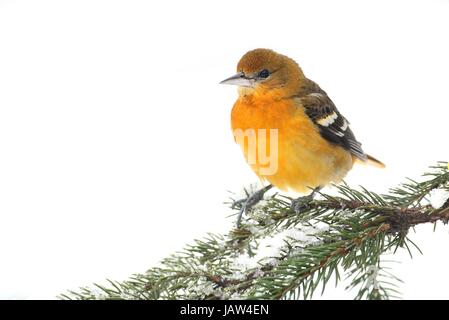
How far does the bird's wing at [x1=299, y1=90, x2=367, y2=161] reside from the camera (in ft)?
14.0

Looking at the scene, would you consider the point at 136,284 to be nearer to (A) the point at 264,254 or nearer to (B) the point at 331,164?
(A) the point at 264,254

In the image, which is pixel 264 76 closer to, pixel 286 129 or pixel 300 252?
pixel 286 129

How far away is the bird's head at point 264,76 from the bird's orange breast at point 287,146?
10 centimetres

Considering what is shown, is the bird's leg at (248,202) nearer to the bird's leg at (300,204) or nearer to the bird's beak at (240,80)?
the bird's leg at (300,204)

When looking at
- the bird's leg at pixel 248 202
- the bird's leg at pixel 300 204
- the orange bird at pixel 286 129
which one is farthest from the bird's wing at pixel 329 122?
the bird's leg at pixel 300 204

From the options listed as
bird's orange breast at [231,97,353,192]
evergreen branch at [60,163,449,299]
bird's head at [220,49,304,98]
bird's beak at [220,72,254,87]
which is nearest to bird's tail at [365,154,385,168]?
bird's orange breast at [231,97,353,192]

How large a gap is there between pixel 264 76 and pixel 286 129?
572 millimetres

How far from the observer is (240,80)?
4.23m

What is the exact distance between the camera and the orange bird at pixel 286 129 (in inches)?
152

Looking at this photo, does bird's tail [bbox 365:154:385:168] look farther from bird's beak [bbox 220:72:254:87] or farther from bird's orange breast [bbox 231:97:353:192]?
bird's beak [bbox 220:72:254:87]

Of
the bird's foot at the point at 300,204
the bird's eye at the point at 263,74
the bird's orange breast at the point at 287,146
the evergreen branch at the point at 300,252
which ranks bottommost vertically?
the evergreen branch at the point at 300,252

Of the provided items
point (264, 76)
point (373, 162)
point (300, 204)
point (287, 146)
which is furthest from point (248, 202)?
point (373, 162)
